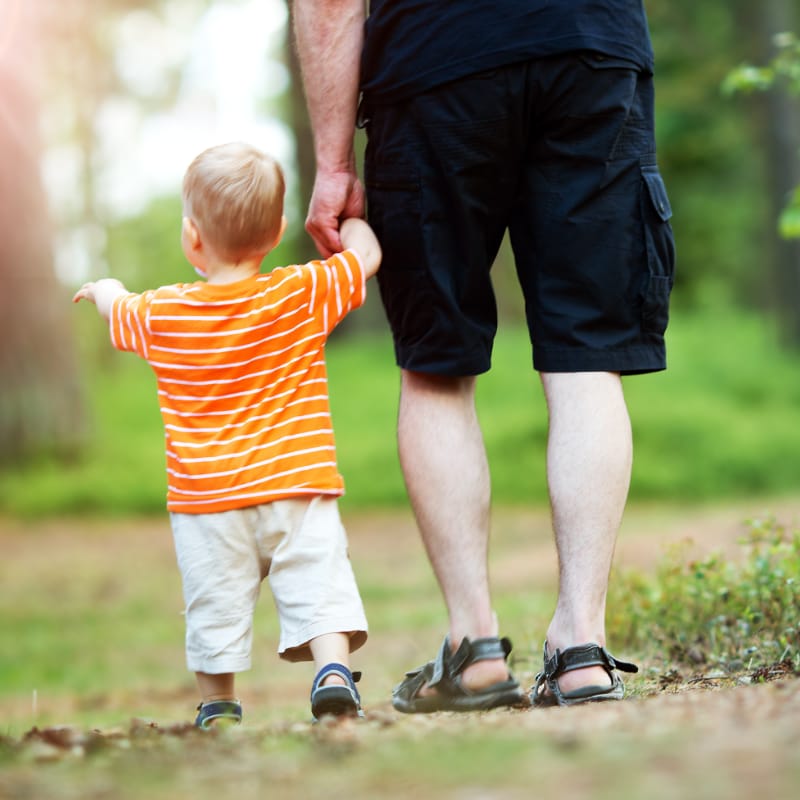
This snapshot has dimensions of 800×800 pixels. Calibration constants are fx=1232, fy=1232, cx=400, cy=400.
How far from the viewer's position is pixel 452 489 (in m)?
3.10

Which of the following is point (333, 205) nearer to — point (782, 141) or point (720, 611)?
point (720, 611)

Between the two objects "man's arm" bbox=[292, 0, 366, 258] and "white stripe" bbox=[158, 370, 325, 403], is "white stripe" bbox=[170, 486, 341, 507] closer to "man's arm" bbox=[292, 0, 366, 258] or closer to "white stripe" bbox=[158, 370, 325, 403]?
"white stripe" bbox=[158, 370, 325, 403]

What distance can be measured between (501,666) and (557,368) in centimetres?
74

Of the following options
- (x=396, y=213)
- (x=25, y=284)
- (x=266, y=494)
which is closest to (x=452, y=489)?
(x=266, y=494)

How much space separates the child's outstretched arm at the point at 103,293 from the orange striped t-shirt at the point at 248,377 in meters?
0.14

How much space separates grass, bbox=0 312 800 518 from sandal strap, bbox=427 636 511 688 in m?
7.21

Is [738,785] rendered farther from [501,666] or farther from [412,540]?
[412,540]

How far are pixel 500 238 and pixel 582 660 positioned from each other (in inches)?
42.3

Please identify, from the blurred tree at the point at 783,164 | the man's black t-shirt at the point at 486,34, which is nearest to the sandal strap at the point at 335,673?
the man's black t-shirt at the point at 486,34

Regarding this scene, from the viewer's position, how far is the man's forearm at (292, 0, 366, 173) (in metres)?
3.15

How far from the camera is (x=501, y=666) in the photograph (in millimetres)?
2990

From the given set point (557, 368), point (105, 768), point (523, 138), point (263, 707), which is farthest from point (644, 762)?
point (263, 707)

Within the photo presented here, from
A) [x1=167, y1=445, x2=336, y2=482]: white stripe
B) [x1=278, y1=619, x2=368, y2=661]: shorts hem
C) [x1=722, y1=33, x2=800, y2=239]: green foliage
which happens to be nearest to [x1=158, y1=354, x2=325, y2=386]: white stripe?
[x1=167, y1=445, x2=336, y2=482]: white stripe

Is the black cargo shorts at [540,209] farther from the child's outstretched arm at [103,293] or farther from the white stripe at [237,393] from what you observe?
the child's outstretched arm at [103,293]
